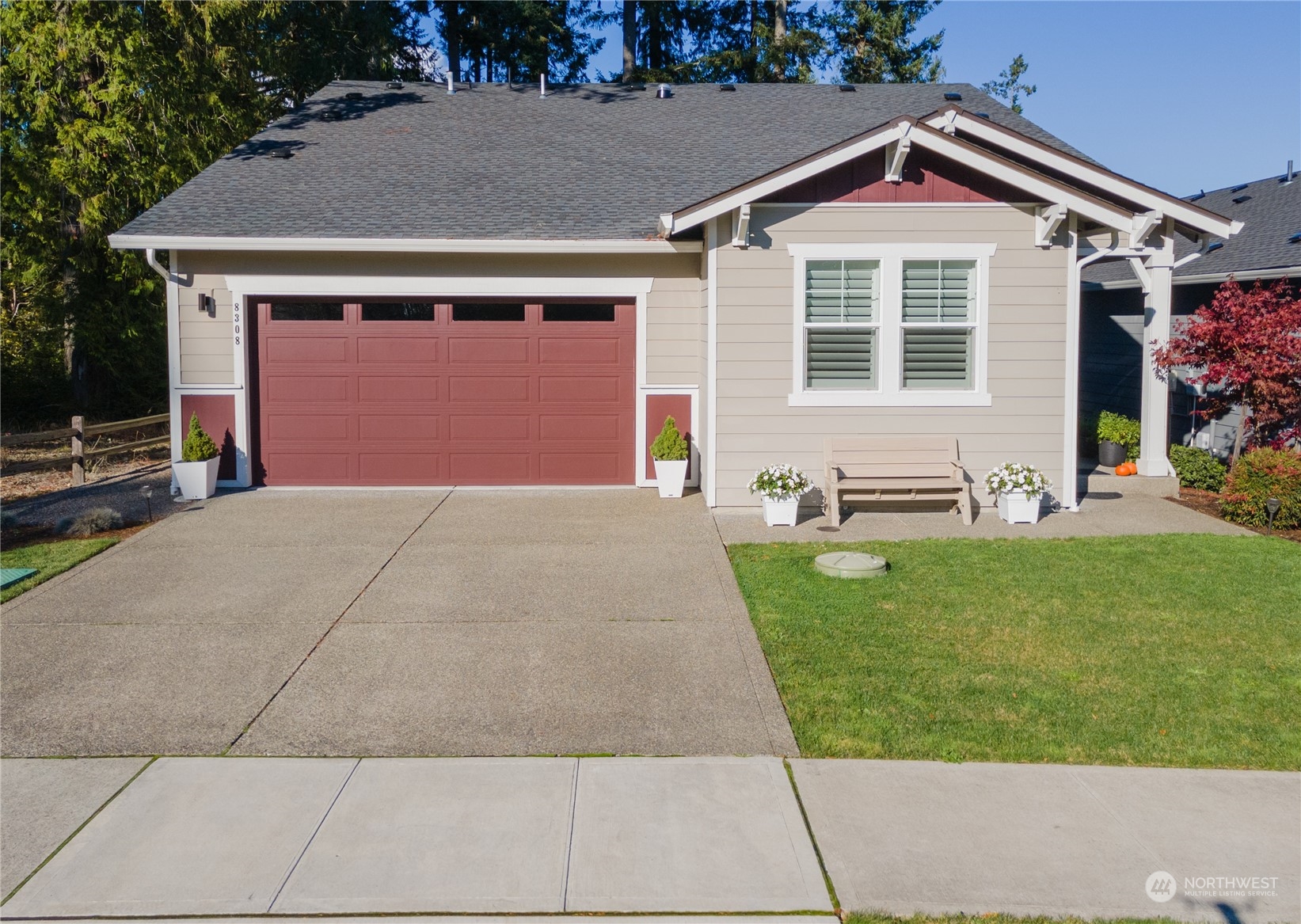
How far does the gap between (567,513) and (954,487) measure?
402 cm

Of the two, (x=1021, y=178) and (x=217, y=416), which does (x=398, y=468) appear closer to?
(x=217, y=416)

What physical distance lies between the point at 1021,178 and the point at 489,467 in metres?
6.84

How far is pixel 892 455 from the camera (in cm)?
1163

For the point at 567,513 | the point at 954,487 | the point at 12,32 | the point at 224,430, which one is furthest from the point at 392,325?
the point at 12,32

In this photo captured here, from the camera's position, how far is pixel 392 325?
13.2m

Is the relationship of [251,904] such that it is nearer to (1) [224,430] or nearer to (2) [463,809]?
(2) [463,809]

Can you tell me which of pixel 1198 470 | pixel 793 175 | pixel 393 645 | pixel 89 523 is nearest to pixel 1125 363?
pixel 1198 470

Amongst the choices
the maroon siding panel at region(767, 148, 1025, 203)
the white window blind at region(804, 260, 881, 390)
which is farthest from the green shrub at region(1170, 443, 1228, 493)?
the white window blind at region(804, 260, 881, 390)

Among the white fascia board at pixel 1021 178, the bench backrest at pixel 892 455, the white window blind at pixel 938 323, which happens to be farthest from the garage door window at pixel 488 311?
the white fascia board at pixel 1021 178

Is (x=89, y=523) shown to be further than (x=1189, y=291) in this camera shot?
No

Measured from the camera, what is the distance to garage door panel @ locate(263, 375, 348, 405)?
13.3m

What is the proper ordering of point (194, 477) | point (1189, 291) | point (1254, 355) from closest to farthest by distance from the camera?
point (1254, 355), point (194, 477), point (1189, 291)

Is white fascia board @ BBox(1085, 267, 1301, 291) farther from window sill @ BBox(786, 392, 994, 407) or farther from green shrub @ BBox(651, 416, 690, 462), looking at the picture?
green shrub @ BBox(651, 416, 690, 462)

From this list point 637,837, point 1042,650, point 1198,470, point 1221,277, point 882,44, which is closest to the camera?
point 637,837
